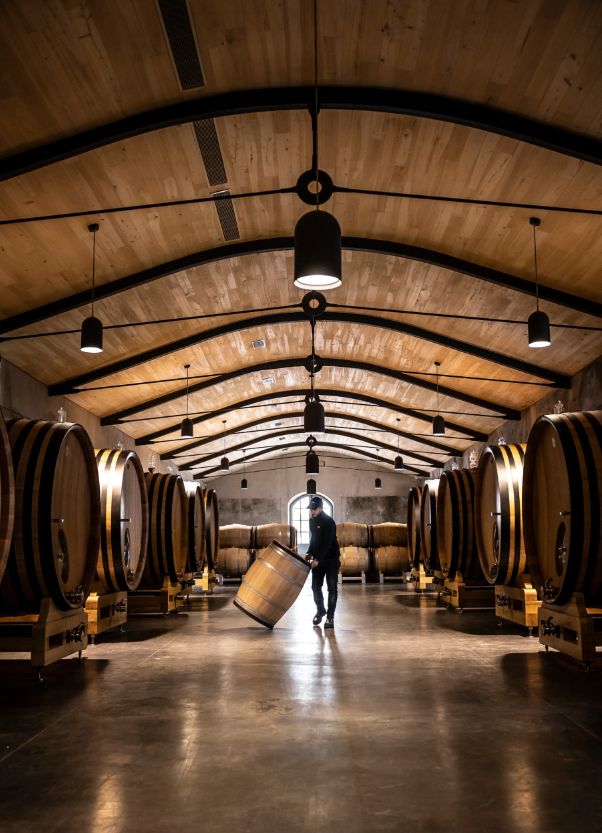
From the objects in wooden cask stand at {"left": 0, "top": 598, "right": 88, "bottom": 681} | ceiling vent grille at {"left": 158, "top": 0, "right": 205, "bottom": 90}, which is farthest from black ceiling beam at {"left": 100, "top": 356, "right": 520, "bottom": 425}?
wooden cask stand at {"left": 0, "top": 598, "right": 88, "bottom": 681}

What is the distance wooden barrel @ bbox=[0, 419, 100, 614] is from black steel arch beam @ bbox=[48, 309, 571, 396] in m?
6.62

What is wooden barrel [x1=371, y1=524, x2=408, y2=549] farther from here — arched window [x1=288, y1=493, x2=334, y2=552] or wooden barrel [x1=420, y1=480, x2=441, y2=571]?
arched window [x1=288, y1=493, x2=334, y2=552]

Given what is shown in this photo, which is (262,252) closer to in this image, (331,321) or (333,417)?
(331,321)

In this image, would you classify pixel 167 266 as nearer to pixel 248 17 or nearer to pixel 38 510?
pixel 248 17

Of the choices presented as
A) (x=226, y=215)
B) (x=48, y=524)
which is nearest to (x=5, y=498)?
(x=48, y=524)

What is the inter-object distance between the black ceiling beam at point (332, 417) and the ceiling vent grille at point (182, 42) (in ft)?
47.2

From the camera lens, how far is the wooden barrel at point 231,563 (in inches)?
599

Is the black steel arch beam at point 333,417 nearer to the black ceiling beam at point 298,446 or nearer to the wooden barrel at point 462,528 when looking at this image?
the black ceiling beam at point 298,446

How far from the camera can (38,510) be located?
15.3 ft

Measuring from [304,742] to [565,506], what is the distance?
277cm

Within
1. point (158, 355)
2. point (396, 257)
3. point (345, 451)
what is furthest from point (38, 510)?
point (345, 451)

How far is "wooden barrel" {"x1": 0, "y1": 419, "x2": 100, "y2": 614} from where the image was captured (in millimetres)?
4660

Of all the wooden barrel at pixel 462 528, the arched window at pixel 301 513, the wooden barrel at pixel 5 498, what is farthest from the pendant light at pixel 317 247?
the arched window at pixel 301 513

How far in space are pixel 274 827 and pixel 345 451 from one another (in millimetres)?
24902
